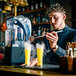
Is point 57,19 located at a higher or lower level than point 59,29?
higher

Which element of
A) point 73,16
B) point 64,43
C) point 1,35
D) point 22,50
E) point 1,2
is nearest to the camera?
point 22,50

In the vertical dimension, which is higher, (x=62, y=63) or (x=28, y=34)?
(x=28, y=34)

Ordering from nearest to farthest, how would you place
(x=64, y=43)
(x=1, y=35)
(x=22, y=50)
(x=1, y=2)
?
(x=22, y=50)
(x=64, y=43)
(x=1, y=2)
(x=1, y=35)

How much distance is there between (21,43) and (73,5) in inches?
93.4

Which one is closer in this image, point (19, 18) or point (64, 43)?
point (64, 43)

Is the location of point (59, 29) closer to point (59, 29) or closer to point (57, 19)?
point (59, 29)

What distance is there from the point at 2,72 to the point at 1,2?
2.14m

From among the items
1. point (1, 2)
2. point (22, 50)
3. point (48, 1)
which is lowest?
point (22, 50)

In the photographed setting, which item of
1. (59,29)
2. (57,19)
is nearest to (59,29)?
(59,29)

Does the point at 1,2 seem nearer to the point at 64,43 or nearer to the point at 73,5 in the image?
the point at 64,43

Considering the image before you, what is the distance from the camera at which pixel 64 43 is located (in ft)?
10.5

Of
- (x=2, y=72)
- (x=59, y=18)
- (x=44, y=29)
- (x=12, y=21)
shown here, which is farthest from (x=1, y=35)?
(x=2, y=72)

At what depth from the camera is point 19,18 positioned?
4.27 metres

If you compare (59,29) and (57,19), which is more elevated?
(57,19)
